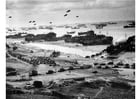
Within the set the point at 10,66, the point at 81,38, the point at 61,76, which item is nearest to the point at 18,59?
the point at 10,66

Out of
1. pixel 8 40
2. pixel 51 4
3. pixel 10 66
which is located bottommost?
pixel 10 66

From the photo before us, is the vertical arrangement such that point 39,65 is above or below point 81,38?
below

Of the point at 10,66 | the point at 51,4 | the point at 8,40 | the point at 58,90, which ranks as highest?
the point at 51,4

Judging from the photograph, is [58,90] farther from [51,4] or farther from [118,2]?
[118,2]

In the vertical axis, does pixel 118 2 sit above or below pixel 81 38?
above

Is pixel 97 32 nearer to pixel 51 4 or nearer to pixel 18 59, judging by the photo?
pixel 51 4
